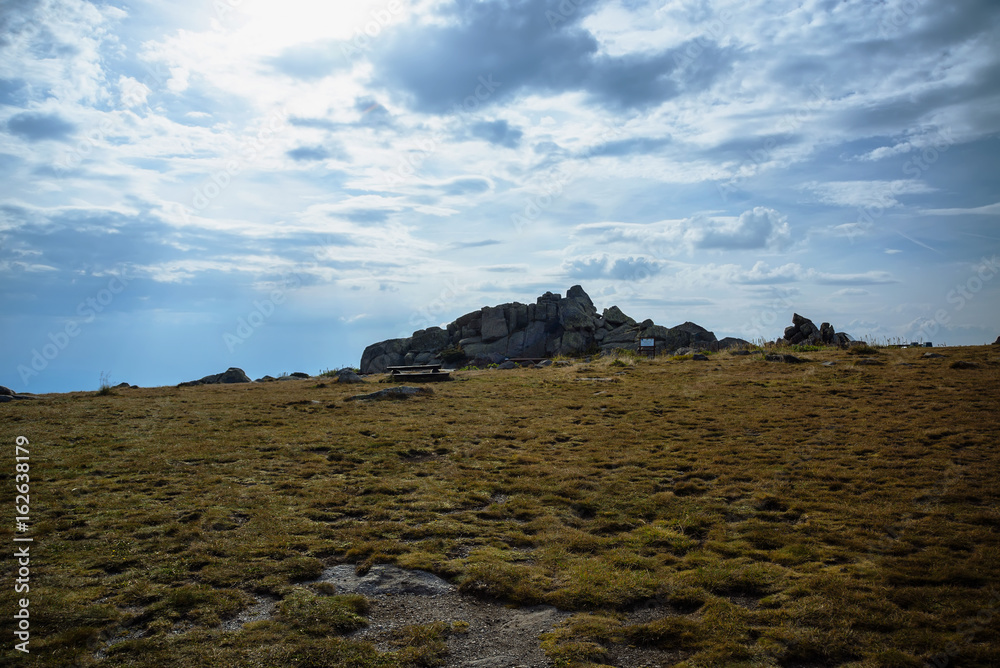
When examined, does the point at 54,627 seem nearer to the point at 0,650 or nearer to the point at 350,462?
the point at 0,650

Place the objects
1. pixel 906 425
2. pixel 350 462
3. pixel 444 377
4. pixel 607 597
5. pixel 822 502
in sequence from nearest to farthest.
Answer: pixel 607 597
pixel 822 502
pixel 350 462
pixel 906 425
pixel 444 377

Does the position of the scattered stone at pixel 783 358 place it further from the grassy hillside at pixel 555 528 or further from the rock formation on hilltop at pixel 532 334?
the rock formation on hilltop at pixel 532 334

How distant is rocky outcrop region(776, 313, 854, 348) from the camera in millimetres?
42500

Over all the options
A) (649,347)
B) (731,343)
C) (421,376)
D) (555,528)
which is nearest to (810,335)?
(731,343)

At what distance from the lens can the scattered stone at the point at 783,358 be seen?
106 ft

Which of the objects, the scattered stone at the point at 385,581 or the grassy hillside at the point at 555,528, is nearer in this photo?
the grassy hillside at the point at 555,528

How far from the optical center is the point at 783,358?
108 feet

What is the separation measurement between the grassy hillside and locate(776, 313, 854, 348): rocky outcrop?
71.4 ft

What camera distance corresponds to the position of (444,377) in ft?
114

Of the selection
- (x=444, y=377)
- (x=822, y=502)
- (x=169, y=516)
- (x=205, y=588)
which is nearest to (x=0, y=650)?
(x=205, y=588)

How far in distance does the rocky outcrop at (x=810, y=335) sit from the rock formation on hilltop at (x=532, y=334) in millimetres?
13396

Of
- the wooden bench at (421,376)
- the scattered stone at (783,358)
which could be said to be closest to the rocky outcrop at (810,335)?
the scattered stone at (783,358)

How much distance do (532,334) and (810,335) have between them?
3091 cm

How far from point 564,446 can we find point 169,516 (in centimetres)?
1031
